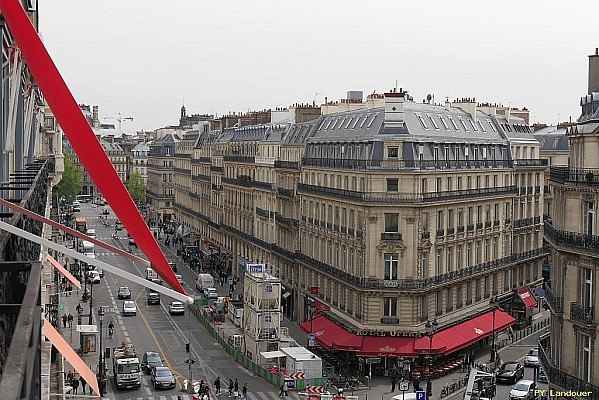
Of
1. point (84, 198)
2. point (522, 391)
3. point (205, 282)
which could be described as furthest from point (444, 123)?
point (84, 198)

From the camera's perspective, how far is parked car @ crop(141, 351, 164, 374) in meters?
45.8

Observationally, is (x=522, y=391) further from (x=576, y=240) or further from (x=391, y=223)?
(x=576, y=240)

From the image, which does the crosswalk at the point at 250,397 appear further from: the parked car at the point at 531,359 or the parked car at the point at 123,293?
the parked car at the point at 123,293

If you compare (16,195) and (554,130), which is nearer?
(16,195)

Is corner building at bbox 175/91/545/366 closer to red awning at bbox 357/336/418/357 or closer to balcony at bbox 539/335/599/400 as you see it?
red awning at bbox 357/336/418/357

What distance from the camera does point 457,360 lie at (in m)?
49.4

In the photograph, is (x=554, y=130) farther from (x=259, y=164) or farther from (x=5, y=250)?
(x=5, y=250)

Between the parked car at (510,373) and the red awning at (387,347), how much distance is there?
4.48 meters

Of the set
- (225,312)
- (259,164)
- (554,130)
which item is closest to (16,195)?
(225,312)

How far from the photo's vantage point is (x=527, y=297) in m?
62.4

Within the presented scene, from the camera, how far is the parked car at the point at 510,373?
45.7m

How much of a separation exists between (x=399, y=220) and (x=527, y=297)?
18.9 metres

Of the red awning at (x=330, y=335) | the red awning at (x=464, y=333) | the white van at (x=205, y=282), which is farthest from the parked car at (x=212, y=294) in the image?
the red awning at (x=464, y=333)

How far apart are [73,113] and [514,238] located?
5797 cm
